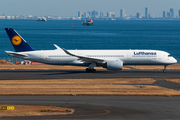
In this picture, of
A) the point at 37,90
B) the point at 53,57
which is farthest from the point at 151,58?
the point at 37,90

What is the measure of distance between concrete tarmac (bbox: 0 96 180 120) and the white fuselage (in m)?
21.3

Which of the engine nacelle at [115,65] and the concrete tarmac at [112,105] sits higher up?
the engine nacelle at [115,65]

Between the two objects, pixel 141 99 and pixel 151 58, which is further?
pixel 151 58

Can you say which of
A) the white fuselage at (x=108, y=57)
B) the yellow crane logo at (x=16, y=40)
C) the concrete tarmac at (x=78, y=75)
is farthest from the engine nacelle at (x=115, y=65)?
the yellow crane logo at (x=16, y=40)

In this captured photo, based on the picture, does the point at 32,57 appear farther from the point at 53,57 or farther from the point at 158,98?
the point at 158,98

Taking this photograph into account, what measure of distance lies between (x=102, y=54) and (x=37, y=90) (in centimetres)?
1980

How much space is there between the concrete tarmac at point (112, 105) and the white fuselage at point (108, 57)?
21307 mm

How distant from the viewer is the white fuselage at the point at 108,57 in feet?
170

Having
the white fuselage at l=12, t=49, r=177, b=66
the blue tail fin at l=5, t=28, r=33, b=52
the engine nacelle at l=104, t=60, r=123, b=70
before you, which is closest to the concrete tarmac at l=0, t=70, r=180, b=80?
the engine nacelle at l=104, t=60, r=123, b=70

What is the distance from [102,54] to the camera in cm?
5206

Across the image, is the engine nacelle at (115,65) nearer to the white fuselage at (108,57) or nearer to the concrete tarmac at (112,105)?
the white fuselage at (108,57)

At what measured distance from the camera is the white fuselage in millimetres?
51750

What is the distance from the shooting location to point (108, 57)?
170 feet

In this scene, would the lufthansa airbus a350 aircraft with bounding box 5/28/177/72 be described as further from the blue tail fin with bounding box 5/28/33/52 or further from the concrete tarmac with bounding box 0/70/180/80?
the concrete tarmac with bounding box 0/70/180/80
